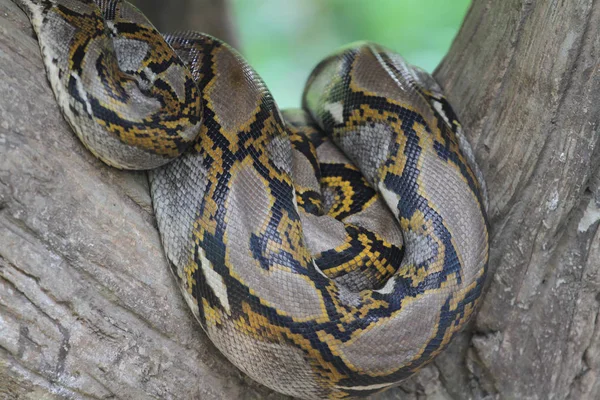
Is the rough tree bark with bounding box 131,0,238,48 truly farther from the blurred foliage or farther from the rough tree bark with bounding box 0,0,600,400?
the rough tree bark with bounding box 0,0,600,400

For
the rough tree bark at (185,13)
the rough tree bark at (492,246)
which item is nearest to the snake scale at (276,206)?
the rough tree bark at (492,246)

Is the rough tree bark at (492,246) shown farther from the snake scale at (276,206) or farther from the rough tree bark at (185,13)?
the rough tree bark at (185,13)

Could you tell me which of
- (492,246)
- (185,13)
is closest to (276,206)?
(492,246)

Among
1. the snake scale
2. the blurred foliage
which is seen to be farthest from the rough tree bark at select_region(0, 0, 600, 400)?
the blurred foliage

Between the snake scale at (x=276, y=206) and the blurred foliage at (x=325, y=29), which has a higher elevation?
the snake scale at (x=276, y=206)

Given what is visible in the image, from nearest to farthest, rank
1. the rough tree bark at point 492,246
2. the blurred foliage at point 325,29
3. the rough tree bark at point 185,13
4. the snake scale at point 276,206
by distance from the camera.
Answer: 1. the rough tree bark at point 492,246
2. the snake scale at point 276,206
3. the rough tree bark at point 185,13
4. the blurred foliage at point 325,29

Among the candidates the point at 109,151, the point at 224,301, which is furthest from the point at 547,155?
the point at 109,151

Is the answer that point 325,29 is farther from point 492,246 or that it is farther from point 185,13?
point 492,246
